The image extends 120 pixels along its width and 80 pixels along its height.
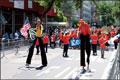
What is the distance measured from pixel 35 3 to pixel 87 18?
10123 cm

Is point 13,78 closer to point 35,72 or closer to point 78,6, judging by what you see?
point 35,72

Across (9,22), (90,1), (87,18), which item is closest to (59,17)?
(90,1)

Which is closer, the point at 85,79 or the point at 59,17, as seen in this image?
the point at 85,79

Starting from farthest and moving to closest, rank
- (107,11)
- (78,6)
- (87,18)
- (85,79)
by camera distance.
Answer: (87,18), (107,11), (78,6), (85,79)

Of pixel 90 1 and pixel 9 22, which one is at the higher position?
pixel 90 1

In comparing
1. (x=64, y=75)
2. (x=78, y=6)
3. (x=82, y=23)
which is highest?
(x=78, y=6)

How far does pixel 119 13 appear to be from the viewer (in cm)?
5131

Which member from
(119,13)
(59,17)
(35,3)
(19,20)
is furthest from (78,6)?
(119,13)

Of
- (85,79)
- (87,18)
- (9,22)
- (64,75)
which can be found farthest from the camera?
(87,18)

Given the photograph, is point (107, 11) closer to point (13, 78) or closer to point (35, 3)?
point (35, 3)

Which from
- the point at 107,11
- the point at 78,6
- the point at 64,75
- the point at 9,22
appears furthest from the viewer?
the point at 107,11

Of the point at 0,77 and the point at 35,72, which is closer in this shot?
the point at 0,77

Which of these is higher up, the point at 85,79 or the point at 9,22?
the point at 9,22

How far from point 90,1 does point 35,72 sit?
23020mm
